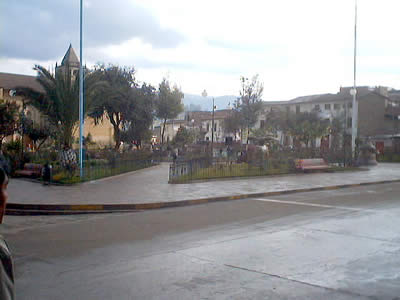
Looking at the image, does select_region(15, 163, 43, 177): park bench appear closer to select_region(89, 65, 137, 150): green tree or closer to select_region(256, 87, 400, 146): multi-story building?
select_region(89, 65, 137, 150): green tree

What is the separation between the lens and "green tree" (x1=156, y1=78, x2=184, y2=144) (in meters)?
47.8

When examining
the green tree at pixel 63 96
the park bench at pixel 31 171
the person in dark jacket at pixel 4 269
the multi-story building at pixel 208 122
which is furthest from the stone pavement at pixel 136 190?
the multi-story building at pixel 208 122

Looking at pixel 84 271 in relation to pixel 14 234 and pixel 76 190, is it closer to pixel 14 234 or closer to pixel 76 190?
pixel 14 234

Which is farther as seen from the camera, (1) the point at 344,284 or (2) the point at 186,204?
(2) the point at 186,204

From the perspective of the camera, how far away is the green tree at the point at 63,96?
2188 cm

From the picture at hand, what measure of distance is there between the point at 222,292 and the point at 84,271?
2237mm

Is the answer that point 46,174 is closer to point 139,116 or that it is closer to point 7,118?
point 7,118

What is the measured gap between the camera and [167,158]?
4066 centimetres

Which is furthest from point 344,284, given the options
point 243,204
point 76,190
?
point 76,190

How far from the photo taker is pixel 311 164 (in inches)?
1068

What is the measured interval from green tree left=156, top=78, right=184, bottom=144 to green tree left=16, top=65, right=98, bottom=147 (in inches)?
953

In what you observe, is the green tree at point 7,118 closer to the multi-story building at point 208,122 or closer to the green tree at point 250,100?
the green tree at point 250,100

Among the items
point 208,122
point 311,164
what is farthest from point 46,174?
point 208,122

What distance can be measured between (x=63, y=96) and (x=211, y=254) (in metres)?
16.2
